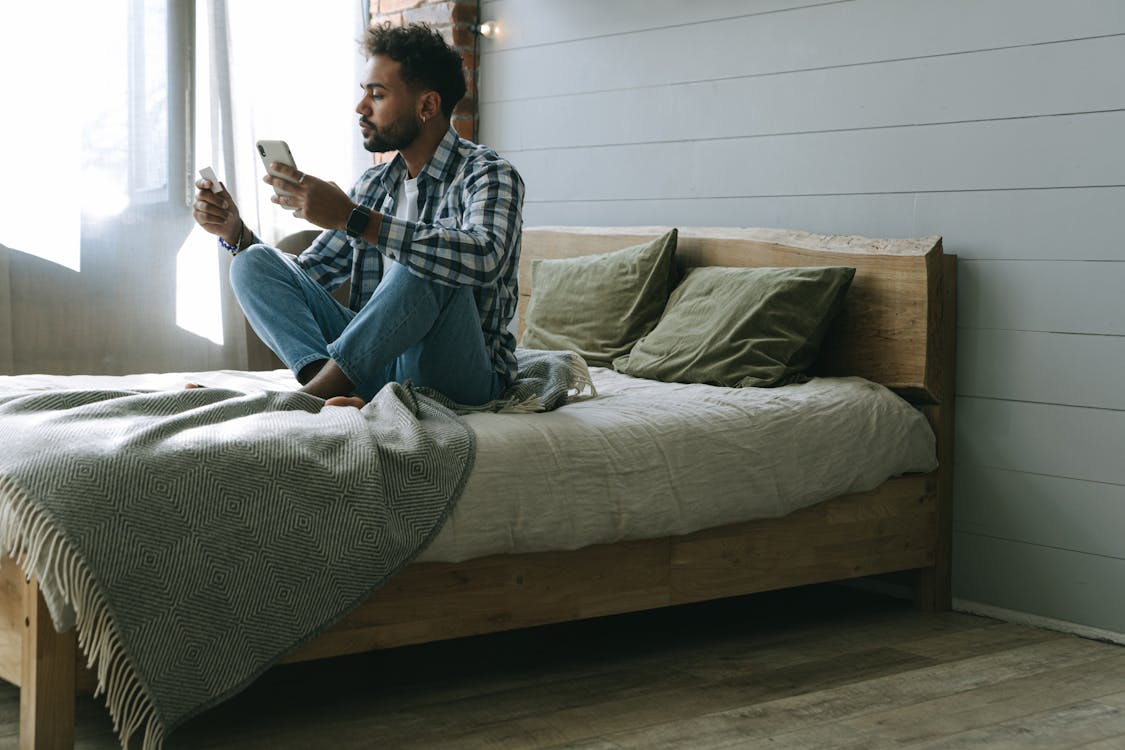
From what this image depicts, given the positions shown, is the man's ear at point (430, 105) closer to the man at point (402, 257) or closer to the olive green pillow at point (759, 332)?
the man at point (402, 257)

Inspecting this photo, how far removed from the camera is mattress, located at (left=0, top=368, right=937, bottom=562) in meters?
2.01

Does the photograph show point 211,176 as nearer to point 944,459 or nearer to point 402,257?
point 402,257

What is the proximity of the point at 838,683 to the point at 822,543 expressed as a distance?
0.40m

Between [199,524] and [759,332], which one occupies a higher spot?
[759,332]

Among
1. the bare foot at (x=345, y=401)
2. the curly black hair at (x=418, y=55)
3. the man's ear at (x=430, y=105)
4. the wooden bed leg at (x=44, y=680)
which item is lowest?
the wooden bed leg at (x=44, y=680)

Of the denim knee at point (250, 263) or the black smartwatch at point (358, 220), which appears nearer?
the black smartwatch at point (358, 220)

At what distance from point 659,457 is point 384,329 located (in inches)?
21.3

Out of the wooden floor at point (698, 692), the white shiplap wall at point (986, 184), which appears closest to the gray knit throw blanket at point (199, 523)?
the wooden floor at point (698, 692)

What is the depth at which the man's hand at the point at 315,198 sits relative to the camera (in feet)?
7.26

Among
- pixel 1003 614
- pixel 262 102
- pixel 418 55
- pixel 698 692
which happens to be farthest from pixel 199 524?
pixel 262 102

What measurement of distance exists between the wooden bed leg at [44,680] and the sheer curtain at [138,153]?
6.31 feet

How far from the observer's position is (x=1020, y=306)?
268 cm

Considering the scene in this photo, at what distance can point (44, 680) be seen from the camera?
5.34ft

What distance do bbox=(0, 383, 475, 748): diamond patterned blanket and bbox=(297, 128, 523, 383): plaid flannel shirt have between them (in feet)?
1.24
